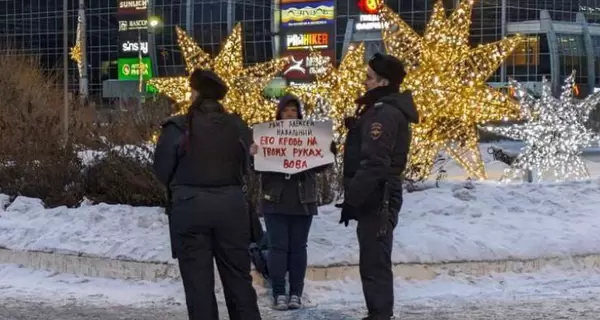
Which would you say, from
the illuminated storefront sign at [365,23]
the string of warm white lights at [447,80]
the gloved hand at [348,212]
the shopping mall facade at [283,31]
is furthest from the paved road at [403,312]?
the illuminated storefront sign at [365,23]

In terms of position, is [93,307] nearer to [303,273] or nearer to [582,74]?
[303,273]

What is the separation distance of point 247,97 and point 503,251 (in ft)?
17.5

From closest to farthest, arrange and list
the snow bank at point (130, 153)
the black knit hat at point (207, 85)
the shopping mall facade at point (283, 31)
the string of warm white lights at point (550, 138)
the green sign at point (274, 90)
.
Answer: the black knit hat at point (207, 85)
the snow bank at point (130, 153)
the green sign at point (274, 90)
the string of warm white lights at point (550, 138)
the shopping mall facade at point (283, 31)

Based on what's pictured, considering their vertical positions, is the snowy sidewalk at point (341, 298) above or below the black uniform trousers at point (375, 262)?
below

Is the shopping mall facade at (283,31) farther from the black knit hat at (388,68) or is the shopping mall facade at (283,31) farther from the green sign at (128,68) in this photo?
the black knit hat at (388,68)

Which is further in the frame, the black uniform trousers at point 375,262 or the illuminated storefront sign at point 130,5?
the illuminated storefront sign at point 130,5

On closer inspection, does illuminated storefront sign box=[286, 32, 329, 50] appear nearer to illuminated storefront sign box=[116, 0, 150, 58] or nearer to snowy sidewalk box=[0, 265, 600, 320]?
illuminated storefront sign box=[116, 0, 150, 58]

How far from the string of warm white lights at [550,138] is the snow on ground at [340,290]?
7030 millimetres

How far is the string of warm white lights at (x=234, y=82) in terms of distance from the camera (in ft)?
43.6

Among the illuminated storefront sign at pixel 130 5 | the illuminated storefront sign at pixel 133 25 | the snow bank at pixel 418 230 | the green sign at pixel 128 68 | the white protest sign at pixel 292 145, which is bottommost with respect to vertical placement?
the snow bank at pixel 418 230

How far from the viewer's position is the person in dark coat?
6160mm

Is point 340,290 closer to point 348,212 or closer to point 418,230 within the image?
point 418,230

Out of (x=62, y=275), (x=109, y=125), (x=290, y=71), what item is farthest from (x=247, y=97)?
(x=290, y=71)

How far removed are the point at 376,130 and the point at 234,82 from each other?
7629mm
